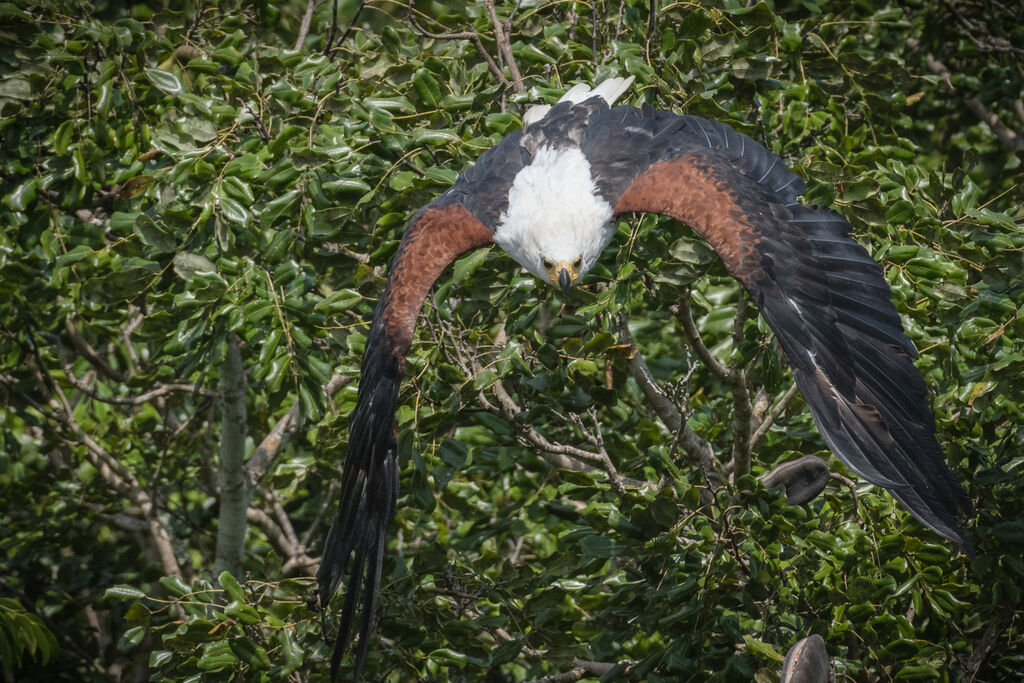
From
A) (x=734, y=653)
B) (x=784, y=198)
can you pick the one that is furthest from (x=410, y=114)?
(x=734, y=653)

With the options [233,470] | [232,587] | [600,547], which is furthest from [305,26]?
[600,547]

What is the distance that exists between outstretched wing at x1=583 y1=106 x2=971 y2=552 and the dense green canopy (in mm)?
149

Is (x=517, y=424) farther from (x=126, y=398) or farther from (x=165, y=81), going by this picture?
(x=126, y=398)

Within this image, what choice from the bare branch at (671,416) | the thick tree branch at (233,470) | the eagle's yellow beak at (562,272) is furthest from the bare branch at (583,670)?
the thick tree branch at (233,470)

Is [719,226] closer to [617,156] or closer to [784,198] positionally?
[784,198]

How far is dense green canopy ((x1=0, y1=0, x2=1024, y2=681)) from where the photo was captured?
3.45m

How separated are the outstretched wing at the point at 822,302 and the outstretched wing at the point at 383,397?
650mm

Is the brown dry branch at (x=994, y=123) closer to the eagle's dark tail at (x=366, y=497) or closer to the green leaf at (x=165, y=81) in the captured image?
the eagle's dark tail at (x=366, y=497)

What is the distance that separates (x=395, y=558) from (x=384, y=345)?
910 millimetres

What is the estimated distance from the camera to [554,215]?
3.94 meters

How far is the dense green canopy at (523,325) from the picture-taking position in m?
3.45

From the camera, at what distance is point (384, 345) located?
3.58 meters

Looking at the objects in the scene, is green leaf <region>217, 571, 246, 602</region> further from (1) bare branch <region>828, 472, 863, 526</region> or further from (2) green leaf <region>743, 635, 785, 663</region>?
(1) bare branch <region>828, 472, 863, 526</region>

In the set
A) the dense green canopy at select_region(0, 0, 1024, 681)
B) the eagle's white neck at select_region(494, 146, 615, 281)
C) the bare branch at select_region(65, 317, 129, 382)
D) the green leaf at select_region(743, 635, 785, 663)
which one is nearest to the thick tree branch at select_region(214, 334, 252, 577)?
the dense green canopy at select_region(0, 0, 1024, 681)
